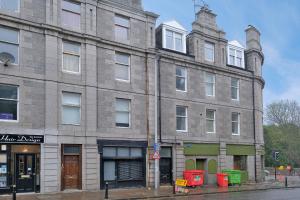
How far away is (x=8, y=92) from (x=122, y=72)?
831 cm

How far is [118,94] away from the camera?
28078 millimetres

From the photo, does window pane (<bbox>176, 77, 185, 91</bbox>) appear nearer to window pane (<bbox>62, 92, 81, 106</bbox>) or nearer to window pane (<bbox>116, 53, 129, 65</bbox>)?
window pane (<bbox>116, 53, 129, 65</bbox>)

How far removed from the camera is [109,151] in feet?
89.6

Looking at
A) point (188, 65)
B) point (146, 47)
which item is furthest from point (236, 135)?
point (146, 47)

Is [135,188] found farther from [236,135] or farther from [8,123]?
[236,135]

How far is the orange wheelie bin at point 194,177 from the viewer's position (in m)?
29.6

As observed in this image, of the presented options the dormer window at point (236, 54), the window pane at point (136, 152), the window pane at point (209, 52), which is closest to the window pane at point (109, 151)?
the window pane at point (136, 152)

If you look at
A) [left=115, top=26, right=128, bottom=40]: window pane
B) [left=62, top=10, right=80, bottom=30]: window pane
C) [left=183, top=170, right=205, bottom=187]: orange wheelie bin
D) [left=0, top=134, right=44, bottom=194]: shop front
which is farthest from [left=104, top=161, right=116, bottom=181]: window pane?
[left=62, top=10, right=80, bottom=30]: window pane

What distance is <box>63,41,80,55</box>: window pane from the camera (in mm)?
25953

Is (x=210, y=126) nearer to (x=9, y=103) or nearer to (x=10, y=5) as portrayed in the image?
(x=9, y=103)

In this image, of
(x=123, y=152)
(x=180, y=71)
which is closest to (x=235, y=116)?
(x=180, y=71)

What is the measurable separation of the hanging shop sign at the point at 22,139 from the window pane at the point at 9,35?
5483mm

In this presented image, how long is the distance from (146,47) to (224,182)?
39.4ft

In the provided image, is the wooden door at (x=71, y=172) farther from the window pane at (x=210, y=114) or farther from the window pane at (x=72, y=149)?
the window pane at (x=210, y=114)
